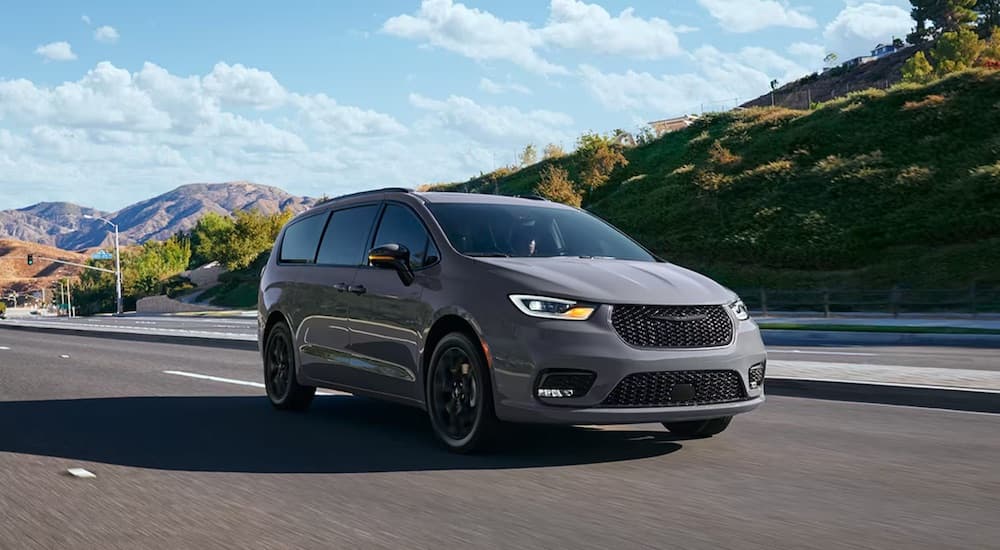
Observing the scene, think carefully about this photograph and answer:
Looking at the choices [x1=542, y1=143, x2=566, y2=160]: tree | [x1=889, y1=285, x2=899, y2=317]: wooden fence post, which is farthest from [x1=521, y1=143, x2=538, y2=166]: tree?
[x1=889, y1=285, x2=899, y2=317]: wooden fence post

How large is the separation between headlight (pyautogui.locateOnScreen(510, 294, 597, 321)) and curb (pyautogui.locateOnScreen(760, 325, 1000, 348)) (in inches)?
624

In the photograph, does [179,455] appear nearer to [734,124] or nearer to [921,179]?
[921,179]

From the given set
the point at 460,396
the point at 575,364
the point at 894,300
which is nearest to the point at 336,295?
the point at 460,396

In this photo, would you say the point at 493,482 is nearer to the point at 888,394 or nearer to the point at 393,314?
the point at 393,314

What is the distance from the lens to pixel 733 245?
49.5 metres

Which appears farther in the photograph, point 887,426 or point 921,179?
point 921,179

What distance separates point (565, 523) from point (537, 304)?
185cm

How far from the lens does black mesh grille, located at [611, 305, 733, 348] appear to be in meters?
6.59

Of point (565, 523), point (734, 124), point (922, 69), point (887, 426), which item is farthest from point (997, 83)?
point (565, 523)

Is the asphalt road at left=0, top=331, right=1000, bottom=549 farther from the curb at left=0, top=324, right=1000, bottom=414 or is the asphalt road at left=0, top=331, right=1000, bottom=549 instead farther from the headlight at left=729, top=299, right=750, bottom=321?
the headlight at left=729, top=299, right=750, bottom=321

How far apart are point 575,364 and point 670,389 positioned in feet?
2.05

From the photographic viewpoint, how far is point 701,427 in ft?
25.6

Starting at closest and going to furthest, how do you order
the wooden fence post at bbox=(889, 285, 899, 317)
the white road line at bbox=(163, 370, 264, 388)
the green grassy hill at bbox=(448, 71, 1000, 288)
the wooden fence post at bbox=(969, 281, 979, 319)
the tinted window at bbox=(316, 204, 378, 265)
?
the tinted window at bbox=(316, 204, 378, 265) < the white road line at bbox=(163, 370, 264, 388) < the wooden fence post at bbox=(969, 281, 979, 319) < the wooden fence post at bbox=(889, 285, 899, 317) < the green grassy hill at bbox=(448, 71, 1000, 288)

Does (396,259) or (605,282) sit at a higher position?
(396,259)
